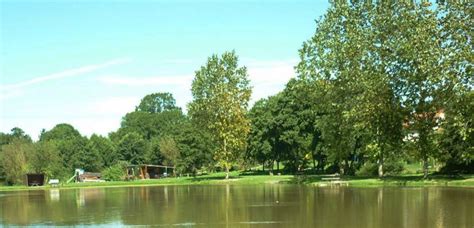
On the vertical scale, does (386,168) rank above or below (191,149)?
below

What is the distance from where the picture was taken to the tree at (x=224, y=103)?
6862cm

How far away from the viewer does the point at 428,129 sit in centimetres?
4009

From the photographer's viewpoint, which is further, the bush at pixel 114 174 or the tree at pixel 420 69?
the bush at pixel 114 174

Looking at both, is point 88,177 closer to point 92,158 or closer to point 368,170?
point 92,158

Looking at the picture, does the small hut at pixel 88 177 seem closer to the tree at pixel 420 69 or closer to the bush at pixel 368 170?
the bush at pixel 368 170

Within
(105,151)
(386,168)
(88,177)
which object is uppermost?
(105,151)

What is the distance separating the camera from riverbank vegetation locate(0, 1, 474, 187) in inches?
1214

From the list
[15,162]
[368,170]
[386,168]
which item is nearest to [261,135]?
[368,170]


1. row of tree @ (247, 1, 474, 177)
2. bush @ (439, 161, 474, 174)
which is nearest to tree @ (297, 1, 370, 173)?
row of tree @ (247, 1, 474, 177)

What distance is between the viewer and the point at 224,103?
68375 mm

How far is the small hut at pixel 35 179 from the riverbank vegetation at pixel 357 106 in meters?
1.81

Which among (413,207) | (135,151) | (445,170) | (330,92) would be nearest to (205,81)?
(330,92)

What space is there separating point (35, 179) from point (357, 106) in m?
66.7

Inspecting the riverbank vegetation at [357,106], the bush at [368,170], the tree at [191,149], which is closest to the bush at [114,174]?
the riverbank vegetation at [357,106]
